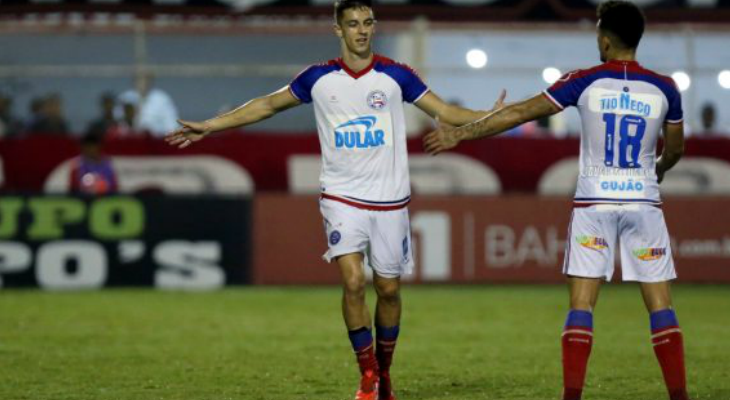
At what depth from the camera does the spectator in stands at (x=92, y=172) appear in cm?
1836

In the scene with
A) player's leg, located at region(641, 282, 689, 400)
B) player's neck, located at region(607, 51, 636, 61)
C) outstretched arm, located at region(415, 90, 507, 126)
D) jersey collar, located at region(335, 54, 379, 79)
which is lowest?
player's leg, located at region(641, 282, 689, 400)

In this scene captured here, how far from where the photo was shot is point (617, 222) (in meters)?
8.02

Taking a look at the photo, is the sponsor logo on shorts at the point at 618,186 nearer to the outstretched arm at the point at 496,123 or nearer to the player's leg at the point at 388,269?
the outstretched arm at the point at 496,123

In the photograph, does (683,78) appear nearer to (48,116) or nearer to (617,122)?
(48,116)

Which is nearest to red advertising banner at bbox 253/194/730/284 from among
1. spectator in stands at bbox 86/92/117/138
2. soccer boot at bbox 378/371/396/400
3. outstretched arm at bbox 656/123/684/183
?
spectator in stands at bbox 86/92/117/138

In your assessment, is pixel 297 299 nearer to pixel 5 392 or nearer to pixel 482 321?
pixel 482 321

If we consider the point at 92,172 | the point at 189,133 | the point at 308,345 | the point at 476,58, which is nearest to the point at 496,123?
the point at 189,133

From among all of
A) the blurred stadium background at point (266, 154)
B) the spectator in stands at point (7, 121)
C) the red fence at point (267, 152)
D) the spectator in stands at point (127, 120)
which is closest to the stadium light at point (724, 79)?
the blurred stadium background at point (266, 154)

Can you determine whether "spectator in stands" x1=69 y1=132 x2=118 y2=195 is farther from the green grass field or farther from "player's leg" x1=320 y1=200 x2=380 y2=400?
"player's leg" x1=320 y1=200 x2=380 y2=400

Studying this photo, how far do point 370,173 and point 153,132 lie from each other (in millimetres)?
11452

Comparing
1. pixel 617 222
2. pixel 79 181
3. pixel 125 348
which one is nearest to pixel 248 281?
pixel 79 181

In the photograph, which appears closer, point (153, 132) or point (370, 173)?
point (370, 173)

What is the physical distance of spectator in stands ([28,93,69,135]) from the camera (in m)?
19.7

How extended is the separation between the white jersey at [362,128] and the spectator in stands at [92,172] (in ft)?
31.8
